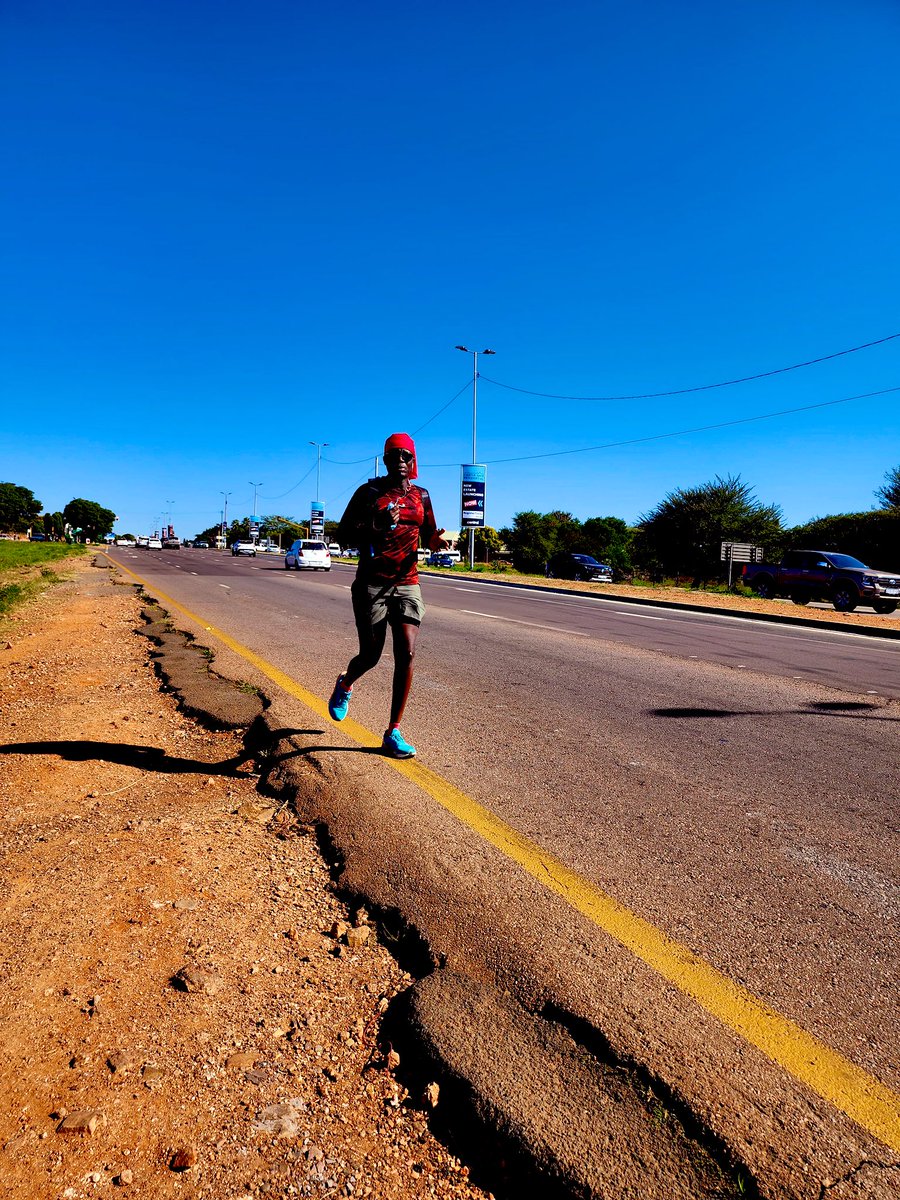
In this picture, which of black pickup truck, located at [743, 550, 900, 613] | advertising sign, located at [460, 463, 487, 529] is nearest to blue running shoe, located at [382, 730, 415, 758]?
black pickup truck, located at [743, 550, 900, 613]

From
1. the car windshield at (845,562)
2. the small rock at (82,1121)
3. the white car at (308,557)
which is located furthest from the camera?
the white car at (308,557)

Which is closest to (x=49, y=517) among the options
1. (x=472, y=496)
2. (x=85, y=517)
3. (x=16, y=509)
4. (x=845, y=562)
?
(x=85, y=517)

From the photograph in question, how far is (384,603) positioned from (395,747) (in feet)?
2.87

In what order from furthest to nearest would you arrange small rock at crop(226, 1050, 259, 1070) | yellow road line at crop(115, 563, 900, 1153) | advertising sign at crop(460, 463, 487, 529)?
1. advertising sign at crop(460, 463, 487, 529)
2. small rock at crop(226, 1050, 259, 1070)
3. yellow road line at crop(115, 563, 900, 1153)

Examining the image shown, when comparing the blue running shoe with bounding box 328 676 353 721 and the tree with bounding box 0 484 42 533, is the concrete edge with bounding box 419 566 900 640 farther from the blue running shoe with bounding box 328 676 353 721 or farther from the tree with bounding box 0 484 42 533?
the tree with bounding box 0 484 42 533

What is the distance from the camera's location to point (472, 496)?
45438mm

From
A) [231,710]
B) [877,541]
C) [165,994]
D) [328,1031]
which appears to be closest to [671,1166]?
[328,1031]

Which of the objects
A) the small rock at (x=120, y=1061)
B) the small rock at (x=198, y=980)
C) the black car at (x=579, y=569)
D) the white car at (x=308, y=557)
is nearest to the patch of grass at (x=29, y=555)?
the white car at (x=308, y=557)

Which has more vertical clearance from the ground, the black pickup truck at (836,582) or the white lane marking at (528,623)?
the black pickup truck at (836,582)

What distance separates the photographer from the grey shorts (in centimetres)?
416

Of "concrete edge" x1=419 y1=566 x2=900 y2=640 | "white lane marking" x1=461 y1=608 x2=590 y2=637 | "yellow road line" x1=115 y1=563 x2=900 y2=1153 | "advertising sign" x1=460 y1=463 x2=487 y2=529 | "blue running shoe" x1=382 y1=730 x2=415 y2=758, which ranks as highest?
"advertising sign" x1=460 y1=463 x2=487 y2=529

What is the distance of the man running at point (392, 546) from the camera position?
13.4ft

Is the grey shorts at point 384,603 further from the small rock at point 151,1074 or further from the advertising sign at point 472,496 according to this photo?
the advertising sign at point 472,496

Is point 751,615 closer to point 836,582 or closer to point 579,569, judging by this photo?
point 836,582
